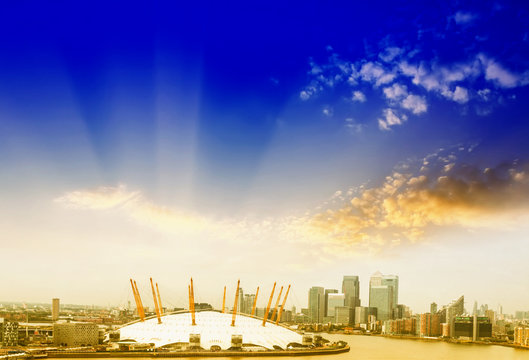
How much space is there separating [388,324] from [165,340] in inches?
1221

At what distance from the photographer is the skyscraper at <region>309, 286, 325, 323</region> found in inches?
2365

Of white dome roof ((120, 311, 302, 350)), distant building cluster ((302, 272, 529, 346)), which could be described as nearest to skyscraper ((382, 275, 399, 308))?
distant building cluster ((302, 272, 529, 346))

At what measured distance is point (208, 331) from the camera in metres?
20.8

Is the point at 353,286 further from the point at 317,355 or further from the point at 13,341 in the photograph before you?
the point at 13,341

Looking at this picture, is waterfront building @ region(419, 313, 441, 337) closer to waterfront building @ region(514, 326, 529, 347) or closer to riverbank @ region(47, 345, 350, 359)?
waterfront building @ region(514, 326, 529, 347)

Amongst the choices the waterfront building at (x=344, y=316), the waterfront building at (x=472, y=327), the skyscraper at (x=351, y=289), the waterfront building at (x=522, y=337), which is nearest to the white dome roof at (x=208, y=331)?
the waterfront building at (x=522, y=337)

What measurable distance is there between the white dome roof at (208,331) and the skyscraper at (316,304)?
124 feet

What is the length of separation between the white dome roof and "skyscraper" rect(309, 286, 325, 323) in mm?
37869

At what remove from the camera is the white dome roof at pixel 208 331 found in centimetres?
1992

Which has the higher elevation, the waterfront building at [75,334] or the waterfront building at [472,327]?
the waterfront building at [75,334]

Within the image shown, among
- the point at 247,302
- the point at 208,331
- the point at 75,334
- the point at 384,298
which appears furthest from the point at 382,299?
the point at 75,334

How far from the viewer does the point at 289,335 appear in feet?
74.5

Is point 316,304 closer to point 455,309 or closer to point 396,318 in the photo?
point 396,318

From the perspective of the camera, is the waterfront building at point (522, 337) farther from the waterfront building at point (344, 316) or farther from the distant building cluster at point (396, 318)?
the waterfront building at point (344, 316)
